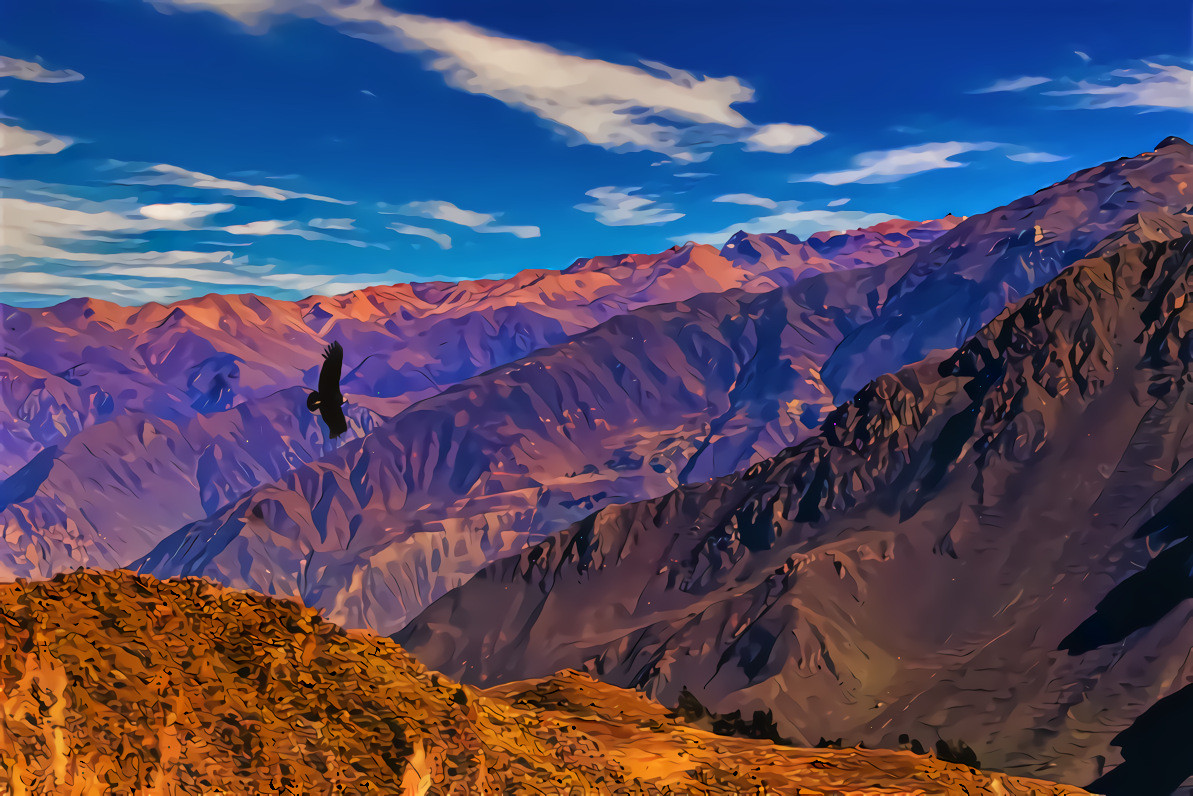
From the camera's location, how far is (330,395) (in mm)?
13609

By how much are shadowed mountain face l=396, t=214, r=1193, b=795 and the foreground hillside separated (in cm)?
7335

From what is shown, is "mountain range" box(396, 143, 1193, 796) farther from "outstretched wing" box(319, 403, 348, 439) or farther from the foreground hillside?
"outstretched wing" box(319, 403, 348, 439)

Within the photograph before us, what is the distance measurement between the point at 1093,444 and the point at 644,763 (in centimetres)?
10883

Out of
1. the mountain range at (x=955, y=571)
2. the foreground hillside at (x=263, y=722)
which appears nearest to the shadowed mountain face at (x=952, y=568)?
the mountain range at (x=955, y=571)

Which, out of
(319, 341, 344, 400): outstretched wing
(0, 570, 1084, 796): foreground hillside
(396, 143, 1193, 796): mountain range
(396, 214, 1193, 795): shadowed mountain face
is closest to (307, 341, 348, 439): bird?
(319, 341, 344, 400): outstretched wing

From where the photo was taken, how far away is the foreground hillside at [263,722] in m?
11.5

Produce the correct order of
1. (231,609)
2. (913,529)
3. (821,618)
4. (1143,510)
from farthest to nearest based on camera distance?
(913,529), (821,618), (1143,510), (231,609)

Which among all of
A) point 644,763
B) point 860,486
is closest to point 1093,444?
point 860,486

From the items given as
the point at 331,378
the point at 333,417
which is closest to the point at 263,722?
the point at 333,417

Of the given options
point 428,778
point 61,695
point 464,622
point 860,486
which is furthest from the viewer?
point 464,622

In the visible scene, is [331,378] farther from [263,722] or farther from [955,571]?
[955,571]

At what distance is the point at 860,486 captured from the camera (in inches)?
5231

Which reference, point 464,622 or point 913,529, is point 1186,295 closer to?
point 913,529

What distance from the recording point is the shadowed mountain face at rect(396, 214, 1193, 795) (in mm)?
89750
